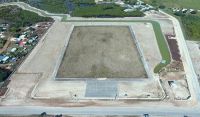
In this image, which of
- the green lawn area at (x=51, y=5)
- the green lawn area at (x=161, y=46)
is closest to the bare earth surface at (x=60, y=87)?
the green lawn area at (x=161, y=46)

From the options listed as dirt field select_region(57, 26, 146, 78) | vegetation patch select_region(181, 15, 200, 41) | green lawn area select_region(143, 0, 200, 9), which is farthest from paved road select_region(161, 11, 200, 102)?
green lawn area select_region(143, 0, 200, 9)

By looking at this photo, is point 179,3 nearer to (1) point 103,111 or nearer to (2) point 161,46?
(2) point 161,46

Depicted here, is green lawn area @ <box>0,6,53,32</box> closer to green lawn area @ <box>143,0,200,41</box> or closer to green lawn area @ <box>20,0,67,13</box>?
green lawn area @ <box>20,0,67,13</box>

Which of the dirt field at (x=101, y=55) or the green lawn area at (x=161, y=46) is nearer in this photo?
the dirt field at (x=101, y=55)

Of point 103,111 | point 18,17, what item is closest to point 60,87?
point 103,111

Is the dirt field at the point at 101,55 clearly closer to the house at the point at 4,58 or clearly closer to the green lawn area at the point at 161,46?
the green lawn area at the point at 161,46

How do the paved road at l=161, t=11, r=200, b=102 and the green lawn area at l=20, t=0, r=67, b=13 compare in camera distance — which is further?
the green lawn area at l=20, t=0, r=67, b=13
